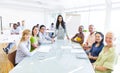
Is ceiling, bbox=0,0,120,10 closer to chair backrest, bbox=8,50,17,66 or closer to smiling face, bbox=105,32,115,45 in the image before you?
smiling face, bbox=105,32,115,45

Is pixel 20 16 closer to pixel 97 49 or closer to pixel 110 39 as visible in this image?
pixel 97 49

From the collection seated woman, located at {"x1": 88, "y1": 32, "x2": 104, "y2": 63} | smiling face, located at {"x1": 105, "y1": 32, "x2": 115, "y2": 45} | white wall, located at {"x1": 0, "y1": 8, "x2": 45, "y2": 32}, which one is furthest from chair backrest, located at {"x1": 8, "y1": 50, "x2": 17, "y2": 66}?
white wall, located at {"x1": 0, "y1": 8, "x2": 45, "y2": 32}

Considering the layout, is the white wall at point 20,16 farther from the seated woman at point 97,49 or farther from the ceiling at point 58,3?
the seated woman at point 97,49

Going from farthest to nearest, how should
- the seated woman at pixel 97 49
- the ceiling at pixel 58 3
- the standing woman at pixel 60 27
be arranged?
the ceiling at pixel 58 3, the standing woman at pixel 60 27, the seated woman at pixel 97 49

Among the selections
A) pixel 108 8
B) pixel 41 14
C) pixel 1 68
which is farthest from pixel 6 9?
pixel 1 68

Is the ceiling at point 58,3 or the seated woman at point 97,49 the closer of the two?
the seated woman at point 97,49

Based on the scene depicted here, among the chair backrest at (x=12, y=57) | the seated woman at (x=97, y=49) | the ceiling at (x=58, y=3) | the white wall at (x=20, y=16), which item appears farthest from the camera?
the white wall at (x=20, y=16)

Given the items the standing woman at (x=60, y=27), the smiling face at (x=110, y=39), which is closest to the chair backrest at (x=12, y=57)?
the smiling face at (x=110, y=39)

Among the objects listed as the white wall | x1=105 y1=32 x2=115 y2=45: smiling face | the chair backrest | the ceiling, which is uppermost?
the ceiling

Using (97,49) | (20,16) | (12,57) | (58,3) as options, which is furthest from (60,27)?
(20,16)

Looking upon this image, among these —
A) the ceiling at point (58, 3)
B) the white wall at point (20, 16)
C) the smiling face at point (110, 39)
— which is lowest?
the smiling face at point (110, 39)

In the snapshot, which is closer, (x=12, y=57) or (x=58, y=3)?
(x=12, y=57)

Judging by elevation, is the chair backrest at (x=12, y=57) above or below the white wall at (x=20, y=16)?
below

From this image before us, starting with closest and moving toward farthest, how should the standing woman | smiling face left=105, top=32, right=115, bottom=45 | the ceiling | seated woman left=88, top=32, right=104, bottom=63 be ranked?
1. smiling face left=105, top=32, right=115, bottom=45
2. seated woman left=88, top=32, right=104, bottom=63
3. the standing woman
4. the ceiling
